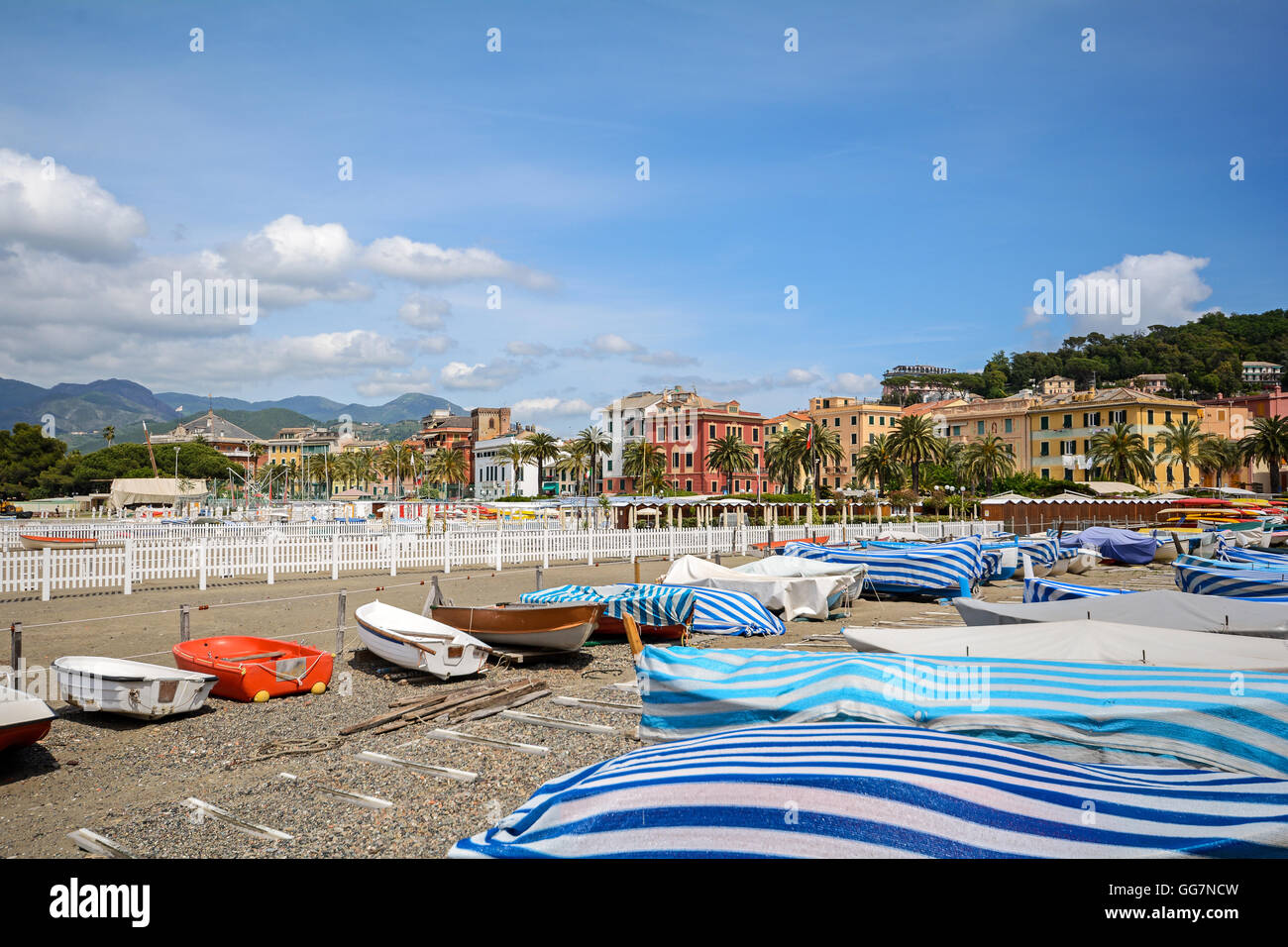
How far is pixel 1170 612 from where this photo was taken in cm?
1156

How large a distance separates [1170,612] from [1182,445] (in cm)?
7679

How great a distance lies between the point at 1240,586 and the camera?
674 inches

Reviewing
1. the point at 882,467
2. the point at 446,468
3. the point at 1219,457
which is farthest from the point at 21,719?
the point at 446,468

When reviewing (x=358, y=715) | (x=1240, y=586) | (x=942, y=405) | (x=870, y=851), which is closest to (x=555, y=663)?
(x=358, y=715)

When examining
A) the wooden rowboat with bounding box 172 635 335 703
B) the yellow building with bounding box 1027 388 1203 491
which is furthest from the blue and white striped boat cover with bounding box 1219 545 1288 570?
the yellow building with bounding box 1027 388 1203 491

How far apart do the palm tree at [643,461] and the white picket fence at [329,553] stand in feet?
177

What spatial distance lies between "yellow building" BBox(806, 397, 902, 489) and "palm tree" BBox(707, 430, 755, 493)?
575 inches

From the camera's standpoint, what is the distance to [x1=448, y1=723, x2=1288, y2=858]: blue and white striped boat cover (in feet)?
11.7

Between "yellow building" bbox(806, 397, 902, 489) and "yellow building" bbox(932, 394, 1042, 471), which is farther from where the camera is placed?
"yellow building" bbox(806, 397, 902, 489)

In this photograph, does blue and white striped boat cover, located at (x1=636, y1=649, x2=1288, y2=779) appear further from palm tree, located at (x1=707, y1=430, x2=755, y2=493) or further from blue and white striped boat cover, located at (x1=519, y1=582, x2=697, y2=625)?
palm tree, located at (x1=707, y1=430, x2=755, y2=493)

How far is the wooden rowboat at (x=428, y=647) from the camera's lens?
1270 cm

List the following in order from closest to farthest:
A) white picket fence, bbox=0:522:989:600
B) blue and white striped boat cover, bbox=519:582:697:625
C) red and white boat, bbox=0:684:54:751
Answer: red and white boat, bbox=0:684:54:751, blue and white striped boat cover, bbox=519:582:697:625, white picket fence, bbox=0:522:989:600
